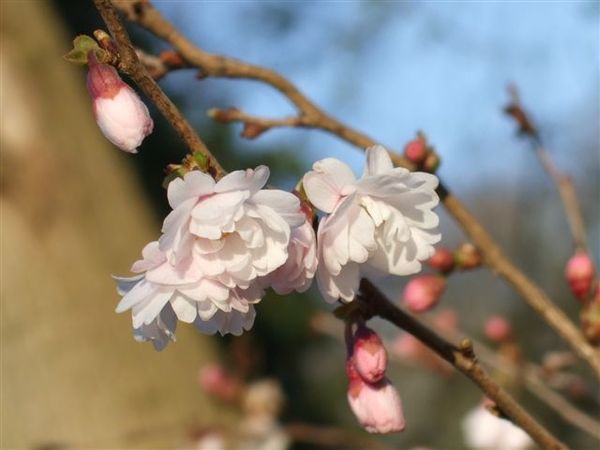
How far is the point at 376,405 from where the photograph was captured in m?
0.57

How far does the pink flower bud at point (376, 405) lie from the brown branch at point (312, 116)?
255mm

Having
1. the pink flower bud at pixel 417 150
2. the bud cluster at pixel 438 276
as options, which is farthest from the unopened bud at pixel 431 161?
the bud cluster at pixel 438 276

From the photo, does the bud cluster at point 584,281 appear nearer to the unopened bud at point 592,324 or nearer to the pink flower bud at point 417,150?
the unopened bud at point 592,324

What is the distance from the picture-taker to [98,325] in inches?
72.4

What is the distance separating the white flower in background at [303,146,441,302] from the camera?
1.63 ft

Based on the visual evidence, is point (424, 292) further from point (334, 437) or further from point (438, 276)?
point (334, 437)

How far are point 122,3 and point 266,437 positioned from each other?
1.12 meters

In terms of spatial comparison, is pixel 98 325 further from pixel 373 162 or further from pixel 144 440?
pixel 373 162

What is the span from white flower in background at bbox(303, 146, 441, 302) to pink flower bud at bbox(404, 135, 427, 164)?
0.23 meters

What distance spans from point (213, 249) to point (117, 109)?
100mm

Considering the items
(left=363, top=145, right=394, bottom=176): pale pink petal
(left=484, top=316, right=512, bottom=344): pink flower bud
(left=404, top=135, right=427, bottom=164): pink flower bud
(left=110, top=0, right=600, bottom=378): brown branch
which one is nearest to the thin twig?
(left=484, top=316, right=512, bottom=344): pink flower bud

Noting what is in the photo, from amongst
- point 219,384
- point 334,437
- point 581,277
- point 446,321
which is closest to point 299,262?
point 581,277

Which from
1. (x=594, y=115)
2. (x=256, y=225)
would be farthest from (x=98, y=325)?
(x=594, y=115)

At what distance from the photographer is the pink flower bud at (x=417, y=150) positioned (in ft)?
2.48
